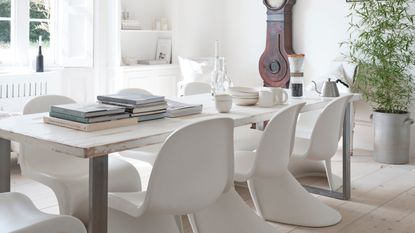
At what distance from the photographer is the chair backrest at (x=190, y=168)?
237cm

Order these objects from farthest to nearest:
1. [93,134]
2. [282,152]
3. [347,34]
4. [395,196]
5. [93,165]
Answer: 1. [347,34]
2. [395,196]
3. [282,152]
4. [93,134]
5. [93,165]

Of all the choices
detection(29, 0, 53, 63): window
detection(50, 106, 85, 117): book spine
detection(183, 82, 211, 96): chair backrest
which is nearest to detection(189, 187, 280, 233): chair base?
detection(50, 106, 85, 117): book spine

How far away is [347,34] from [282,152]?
3399 millimetres

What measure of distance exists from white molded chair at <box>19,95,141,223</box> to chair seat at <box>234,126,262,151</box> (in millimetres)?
1002

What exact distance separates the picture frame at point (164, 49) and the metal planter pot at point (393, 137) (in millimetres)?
2525

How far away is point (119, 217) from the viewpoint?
2.90 m

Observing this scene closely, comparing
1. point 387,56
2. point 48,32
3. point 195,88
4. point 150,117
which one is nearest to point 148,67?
point 48,32

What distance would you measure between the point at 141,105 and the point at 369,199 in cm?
214

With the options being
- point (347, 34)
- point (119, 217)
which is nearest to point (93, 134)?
point (119, 217)

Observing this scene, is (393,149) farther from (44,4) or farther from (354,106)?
(44,4)

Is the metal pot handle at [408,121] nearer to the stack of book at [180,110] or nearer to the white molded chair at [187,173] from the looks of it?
the stack of book at [180,110]

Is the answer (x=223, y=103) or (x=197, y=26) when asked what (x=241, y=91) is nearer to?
(x=223, y=103)

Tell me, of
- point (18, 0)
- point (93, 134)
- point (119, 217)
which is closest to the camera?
point (93, 134)

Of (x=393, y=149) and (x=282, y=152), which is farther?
(x=393, y=149)
